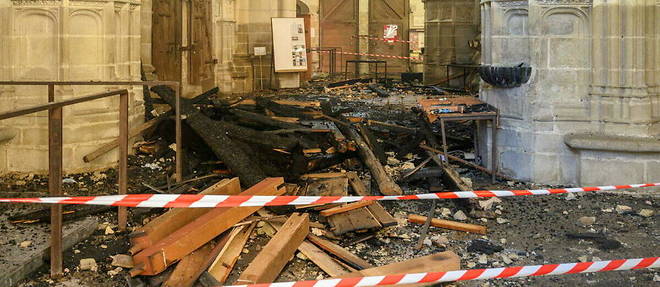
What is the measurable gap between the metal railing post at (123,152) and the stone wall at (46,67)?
76.0 inches

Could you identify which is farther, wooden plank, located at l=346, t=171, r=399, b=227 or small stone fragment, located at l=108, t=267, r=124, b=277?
wooden plank, located at l=346, t=171, r=399, b=227

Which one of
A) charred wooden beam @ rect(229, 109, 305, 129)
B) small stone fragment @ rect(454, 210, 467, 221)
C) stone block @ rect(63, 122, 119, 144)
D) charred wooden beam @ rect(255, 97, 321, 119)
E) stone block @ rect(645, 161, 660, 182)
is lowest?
small stone fragment @ rect(454, 210, 467, 221)

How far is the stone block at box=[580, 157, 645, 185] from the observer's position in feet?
19.6

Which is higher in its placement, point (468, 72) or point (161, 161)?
point (468, 72)

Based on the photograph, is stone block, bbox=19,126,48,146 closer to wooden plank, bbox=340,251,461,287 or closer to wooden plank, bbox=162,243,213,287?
wooden plank, bbox=162,243,213,287

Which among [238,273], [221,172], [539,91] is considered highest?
[539,91]

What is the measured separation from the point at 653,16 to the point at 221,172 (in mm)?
4539

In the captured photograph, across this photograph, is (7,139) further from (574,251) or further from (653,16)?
(653,16)

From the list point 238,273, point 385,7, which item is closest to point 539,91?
point 238,273

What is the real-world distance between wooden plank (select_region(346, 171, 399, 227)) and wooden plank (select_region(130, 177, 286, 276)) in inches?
37.5

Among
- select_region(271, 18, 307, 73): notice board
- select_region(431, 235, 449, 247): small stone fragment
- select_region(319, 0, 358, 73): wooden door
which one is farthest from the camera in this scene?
select_region(319, 0, 358, 73): wooden door

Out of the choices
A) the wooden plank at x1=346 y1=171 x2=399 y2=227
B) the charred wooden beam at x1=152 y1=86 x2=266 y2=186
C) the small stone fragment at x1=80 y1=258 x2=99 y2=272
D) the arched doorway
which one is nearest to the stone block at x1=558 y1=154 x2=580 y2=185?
the wooden plank at x1=346 y1=171 x2=399 y2=227

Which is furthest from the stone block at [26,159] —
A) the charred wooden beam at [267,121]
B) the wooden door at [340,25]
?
the wooden door at [340,25]

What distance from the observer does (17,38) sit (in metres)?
6.45
